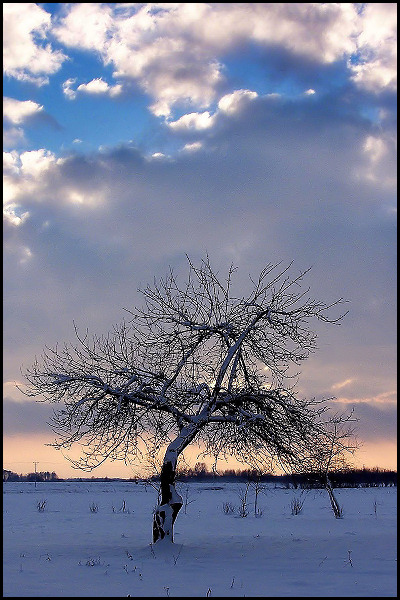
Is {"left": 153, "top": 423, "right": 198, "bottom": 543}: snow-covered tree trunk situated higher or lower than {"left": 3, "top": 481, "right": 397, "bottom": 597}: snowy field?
higher

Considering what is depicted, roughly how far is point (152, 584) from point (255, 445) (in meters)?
5.83

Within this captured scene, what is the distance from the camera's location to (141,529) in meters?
25.0

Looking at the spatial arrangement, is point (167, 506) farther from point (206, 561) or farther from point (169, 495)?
point (206, 561)

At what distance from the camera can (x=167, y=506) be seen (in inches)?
633

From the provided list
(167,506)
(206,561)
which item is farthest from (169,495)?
(206,561)

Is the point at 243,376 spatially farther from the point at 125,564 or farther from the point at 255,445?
the point at 125,564

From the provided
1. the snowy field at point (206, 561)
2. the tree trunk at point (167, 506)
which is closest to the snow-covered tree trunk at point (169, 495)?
the tree trunk at point (167, 506)

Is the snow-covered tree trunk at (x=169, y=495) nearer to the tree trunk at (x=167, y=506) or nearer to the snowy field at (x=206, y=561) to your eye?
the tree trunk at (x=167, y=506)

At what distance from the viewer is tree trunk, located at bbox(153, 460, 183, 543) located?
16.0 metres

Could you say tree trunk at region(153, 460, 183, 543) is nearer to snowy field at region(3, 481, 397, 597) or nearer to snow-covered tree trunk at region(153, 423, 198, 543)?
snow-covered tree trunk at region(153, 423, 198, 543)

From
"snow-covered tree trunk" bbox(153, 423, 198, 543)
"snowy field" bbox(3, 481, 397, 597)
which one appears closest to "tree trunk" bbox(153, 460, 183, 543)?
"snow-covered tree trunk" bbox(153, 423, 198, 543)

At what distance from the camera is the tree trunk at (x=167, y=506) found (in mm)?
16016

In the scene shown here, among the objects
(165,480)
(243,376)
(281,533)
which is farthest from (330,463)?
(165,480)

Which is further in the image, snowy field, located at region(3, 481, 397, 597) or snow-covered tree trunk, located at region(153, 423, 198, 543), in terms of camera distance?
snow-covered tree trunk, located at region(153, 423, 198, 543)
